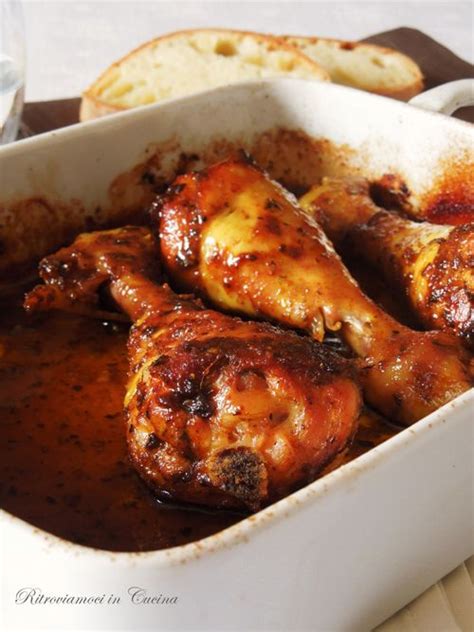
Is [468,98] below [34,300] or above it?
above

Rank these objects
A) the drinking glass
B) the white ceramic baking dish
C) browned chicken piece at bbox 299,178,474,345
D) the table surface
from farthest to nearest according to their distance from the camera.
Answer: the table surface → the drinking glass → browned chicken piece at bbox 299,178,474,345 → the white ceramic baking dish

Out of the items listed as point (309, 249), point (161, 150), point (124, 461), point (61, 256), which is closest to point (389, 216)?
point (309, 249)

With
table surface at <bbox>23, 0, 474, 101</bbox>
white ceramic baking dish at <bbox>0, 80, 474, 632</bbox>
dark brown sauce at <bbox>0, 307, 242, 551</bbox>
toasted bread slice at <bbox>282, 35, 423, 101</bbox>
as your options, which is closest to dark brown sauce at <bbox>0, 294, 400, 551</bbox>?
dark brown sauce at <bbox>0, 307, 242, 551</bbox>

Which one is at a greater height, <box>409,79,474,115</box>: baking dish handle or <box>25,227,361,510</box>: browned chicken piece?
<box>409,79,474,115</box>: baking dish handle

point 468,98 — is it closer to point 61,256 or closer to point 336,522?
point 61,256

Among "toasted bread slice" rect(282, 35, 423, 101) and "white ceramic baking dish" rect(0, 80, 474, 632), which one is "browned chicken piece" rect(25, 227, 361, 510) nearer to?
"white ceramic baking dish" rect(0, 80, 474, 632)

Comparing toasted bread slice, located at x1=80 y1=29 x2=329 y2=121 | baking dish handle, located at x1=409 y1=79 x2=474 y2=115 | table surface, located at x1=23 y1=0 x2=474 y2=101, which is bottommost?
table surface, located at x1=23 y1=0 x2=474 y2=101

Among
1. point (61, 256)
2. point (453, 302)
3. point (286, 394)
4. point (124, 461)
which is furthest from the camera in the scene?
point (61, 256)
